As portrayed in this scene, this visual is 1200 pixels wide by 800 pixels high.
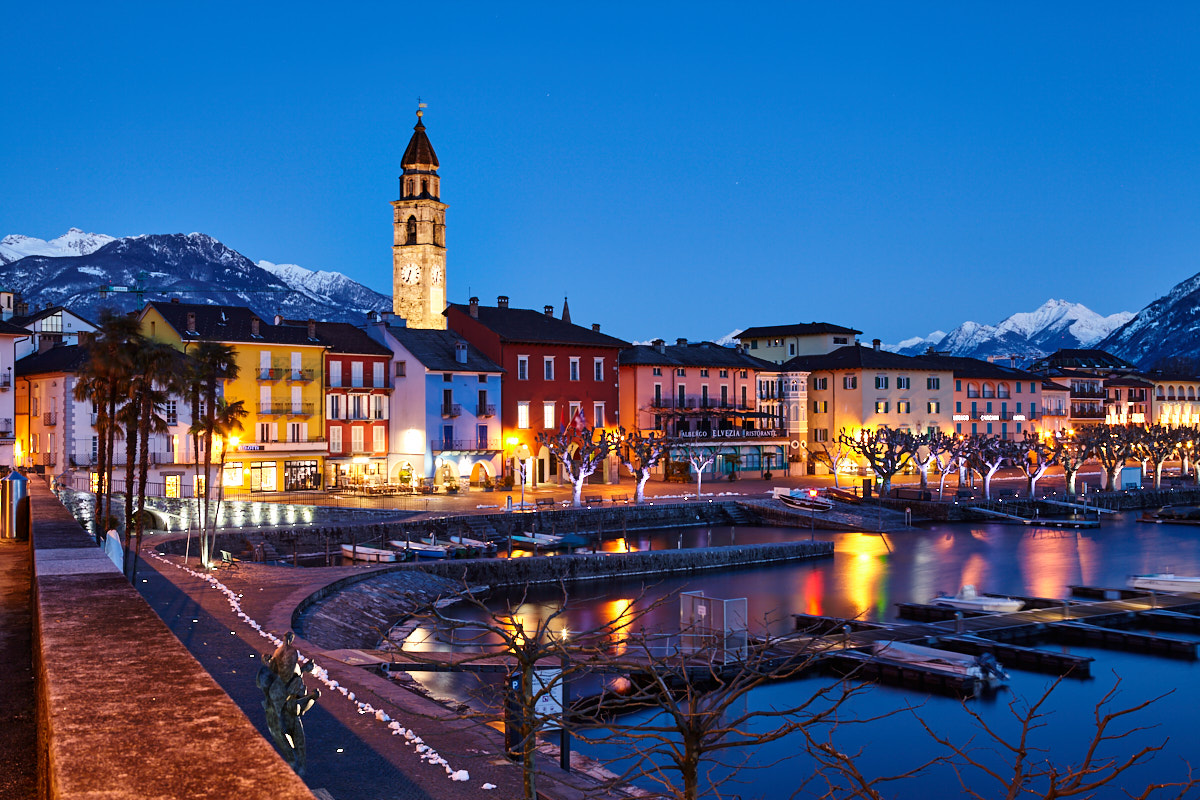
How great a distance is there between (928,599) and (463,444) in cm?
3389

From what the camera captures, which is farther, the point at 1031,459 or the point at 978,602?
Result: the point at 1031,459

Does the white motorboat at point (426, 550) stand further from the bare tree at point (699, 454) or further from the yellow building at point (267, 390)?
the bare tree at point (699, 454)

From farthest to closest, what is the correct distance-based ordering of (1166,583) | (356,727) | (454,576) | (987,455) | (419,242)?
(419,242) < (987,455) < (1166,583) < (454,576) < (356,727)

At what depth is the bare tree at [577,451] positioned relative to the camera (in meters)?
63.8

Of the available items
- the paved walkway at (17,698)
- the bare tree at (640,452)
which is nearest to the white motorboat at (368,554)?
the bare tree at (640,452)

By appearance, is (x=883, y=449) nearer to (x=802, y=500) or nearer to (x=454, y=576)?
(x=802, y=500)

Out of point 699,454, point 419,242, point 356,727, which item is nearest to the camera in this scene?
point 356,727

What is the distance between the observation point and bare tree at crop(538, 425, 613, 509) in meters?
63.8

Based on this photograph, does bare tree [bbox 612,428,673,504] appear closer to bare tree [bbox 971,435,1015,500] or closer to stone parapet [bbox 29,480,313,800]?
bare tree [bbox 971,435,1015,500]

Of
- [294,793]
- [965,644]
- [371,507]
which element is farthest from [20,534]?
[371,507]

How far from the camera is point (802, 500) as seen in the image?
70938mm

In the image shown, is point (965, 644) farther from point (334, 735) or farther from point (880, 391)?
point (880, 391)

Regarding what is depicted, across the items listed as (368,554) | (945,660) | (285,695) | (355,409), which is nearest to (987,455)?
(355,409)

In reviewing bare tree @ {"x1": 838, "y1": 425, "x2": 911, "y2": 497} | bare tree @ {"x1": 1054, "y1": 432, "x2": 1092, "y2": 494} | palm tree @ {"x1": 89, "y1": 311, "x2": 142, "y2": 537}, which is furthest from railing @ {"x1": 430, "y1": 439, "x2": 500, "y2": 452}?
bare tree @ {"x1": 1054, "y1": 432, "x2": 1092, "y2": 494}
